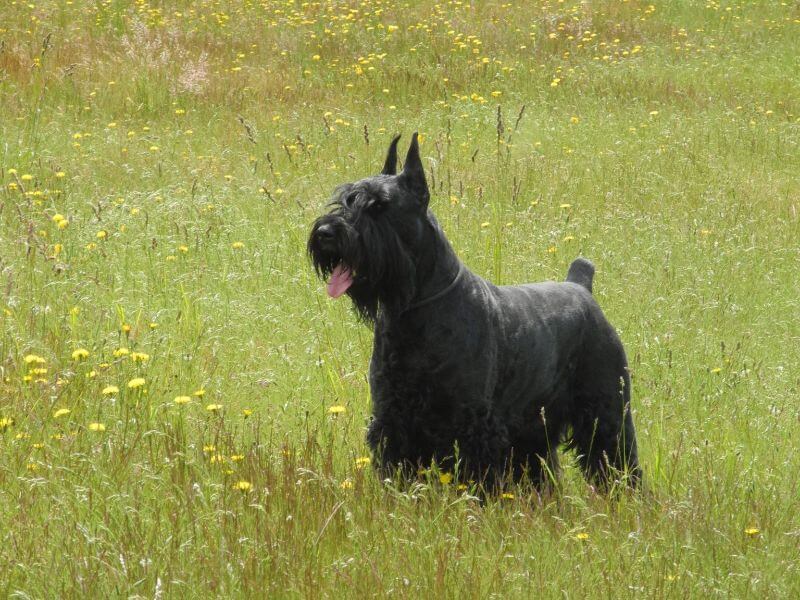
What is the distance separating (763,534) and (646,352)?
245cm

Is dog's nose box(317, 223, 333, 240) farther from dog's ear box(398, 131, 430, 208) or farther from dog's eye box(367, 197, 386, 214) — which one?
dog's ear box(398, 131, 430, 208)

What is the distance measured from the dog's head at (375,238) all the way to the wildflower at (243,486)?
0.78 m

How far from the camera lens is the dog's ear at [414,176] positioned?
13.2 ft

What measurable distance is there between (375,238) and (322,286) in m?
2.48

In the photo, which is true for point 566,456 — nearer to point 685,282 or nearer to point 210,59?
point 685,282

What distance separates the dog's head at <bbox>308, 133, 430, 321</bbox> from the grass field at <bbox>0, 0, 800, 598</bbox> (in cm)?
65

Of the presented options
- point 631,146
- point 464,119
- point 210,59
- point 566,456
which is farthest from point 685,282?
point 210,59

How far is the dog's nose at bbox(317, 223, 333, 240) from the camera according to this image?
386 cm

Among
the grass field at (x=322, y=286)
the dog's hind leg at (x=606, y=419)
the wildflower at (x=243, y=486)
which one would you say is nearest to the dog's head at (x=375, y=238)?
the grass field at (x=322, y=286)

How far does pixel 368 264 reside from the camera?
12.8ft

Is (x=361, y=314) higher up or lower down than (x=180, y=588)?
higher up

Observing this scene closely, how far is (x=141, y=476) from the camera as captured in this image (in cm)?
374

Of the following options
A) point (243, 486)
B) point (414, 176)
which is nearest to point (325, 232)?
point (414, 176)

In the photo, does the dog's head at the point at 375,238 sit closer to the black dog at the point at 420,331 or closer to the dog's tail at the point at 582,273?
the black dog at the point at 420,331
